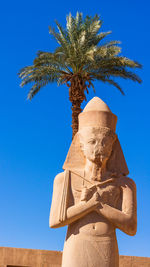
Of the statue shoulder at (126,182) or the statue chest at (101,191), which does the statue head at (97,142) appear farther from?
the statue chest at (101,191)

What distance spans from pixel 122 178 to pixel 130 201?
1.28ft

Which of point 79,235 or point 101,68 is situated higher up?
point 101,68

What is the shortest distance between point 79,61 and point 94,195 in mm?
11994

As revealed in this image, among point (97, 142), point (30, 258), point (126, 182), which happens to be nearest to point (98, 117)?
point (97, 142)

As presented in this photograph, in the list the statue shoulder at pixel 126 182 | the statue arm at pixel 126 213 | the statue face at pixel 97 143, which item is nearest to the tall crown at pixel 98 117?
Answer: the statue face at pixel 97 143

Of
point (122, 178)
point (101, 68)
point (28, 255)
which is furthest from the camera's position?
point (101, 68)

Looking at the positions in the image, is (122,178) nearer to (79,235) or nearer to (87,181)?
(87,181)

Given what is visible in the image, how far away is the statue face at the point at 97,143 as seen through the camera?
643cm

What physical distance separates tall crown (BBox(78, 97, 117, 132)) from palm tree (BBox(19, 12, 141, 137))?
1044 cm

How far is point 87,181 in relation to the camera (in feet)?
21.1

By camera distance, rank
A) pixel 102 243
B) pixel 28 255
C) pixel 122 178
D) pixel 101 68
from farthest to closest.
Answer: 1. pixel 101 68
2. pixel 28 255
3. pixel 122 178
4. pixel 102 243

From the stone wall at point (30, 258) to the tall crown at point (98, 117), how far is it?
210 inches

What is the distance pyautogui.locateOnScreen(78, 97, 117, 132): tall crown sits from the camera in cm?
660

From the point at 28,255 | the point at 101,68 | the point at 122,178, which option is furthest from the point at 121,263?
the point at 101,68
